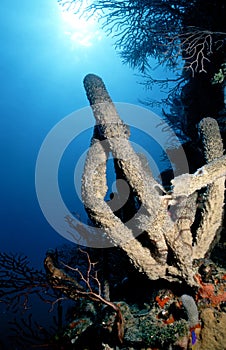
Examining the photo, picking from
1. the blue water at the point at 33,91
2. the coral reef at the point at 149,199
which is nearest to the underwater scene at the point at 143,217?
the coral reef at the point at 149,199

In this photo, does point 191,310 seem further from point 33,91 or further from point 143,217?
point 33,91

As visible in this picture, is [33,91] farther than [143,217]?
Yes

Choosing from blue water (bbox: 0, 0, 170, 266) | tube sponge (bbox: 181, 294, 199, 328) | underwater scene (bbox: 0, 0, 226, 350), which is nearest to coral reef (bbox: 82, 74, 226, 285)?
underwater scene (bbox: 0, 0, 226, 350)

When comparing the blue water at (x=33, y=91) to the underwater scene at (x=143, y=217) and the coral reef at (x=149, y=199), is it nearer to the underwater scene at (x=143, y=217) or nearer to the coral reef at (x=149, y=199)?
the underwater scene at (x=143, y=217)

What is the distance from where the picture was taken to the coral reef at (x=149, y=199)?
2.60m

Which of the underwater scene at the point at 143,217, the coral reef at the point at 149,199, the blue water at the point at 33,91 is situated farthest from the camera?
the blue water at the point at 33,91

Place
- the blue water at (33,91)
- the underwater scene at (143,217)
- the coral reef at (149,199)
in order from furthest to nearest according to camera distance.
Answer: the blue water at (33,91) < the underwater scene at (143,217) < the coral reef at (149,199)

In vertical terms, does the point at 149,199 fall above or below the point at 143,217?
above

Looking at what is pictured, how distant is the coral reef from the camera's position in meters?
2.60

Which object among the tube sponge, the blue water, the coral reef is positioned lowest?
the tube sponge

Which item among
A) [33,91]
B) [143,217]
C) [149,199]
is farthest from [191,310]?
[33,91]

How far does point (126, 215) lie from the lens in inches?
156

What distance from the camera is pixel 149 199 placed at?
2611 mm

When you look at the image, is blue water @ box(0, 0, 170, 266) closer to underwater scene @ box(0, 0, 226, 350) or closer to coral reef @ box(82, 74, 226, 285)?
underwater scene @ box(0, 0, 226, 350)
